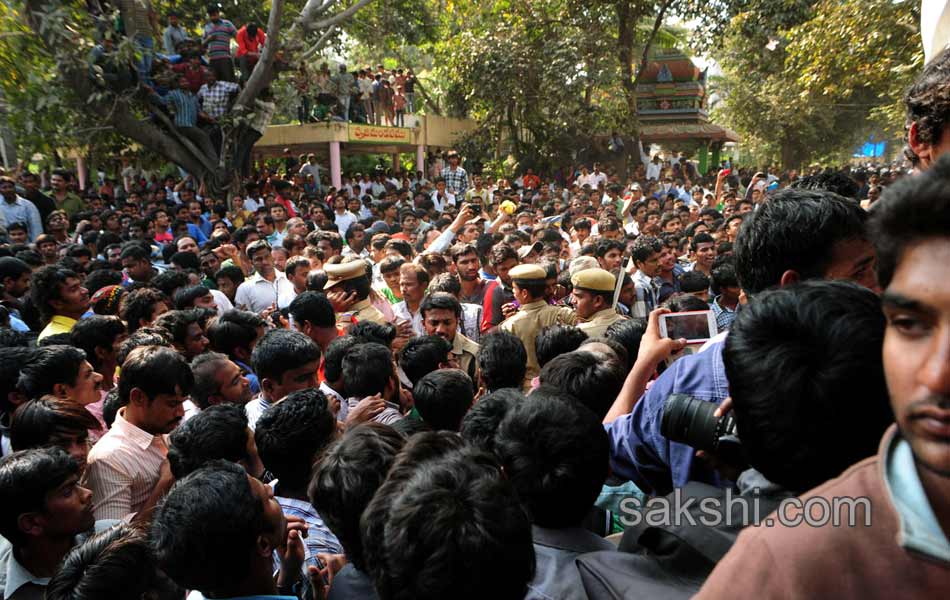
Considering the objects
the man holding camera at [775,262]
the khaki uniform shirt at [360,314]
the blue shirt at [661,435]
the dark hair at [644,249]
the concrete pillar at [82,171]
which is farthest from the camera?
the concrete pillar at [82,171]

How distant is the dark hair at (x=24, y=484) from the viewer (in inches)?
81.7

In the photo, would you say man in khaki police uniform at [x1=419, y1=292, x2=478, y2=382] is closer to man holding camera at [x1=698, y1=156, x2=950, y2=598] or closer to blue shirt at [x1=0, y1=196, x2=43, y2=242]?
man holding camera at [x1=698, y1=156, x2=950, y2=598]

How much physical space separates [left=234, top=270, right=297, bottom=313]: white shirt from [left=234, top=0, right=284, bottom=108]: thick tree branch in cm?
728

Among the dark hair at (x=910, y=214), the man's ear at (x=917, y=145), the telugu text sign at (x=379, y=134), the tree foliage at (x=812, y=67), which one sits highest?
the tree foliage at (x=812, y=67)

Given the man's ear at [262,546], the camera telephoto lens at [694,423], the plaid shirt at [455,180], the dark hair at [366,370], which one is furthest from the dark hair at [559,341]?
the plaid shirt at [455,180]

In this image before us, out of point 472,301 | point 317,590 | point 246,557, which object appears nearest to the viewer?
point 246,557

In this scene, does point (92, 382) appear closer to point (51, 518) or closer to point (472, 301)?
point (51, 518)

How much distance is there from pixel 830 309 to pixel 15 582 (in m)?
2.46

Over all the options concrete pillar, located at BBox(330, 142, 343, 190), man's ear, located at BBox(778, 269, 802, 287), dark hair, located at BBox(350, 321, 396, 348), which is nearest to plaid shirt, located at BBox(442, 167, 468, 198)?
concrete pillar, located at BBox(330, 142, 343, 190)

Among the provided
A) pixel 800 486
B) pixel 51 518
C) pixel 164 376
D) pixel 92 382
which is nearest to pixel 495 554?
pixel 800 486

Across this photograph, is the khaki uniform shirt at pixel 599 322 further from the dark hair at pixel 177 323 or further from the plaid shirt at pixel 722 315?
the dark hair at pixel 177 323

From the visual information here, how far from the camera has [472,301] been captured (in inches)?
222

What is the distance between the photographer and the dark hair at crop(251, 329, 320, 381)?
3184 mm

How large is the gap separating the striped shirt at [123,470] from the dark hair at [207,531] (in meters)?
0.86
